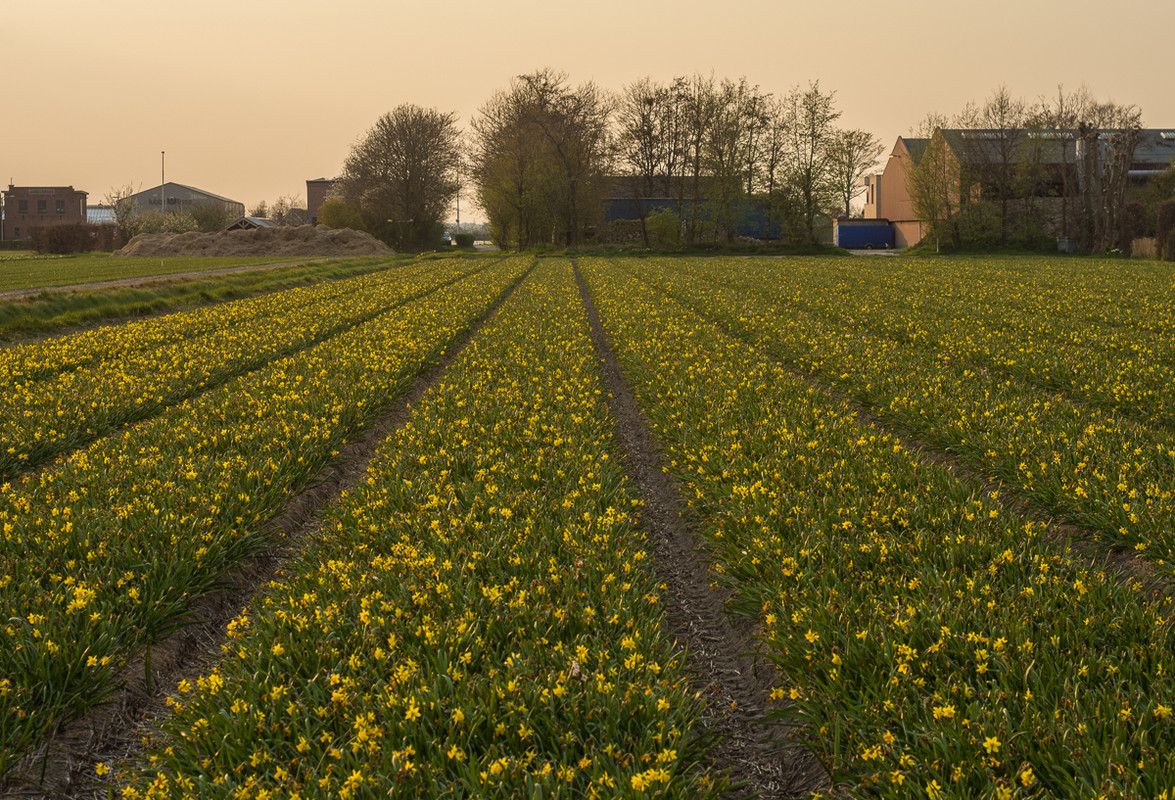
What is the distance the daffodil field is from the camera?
3.32 meters

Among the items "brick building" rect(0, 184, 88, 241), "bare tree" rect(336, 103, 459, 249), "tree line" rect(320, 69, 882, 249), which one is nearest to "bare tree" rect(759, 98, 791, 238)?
"tree line" rect(320, 69, 882, 249)

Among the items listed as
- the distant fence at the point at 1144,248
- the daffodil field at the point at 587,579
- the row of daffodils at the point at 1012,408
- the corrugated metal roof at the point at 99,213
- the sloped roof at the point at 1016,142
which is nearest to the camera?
the daffodil field at the point at 587,579

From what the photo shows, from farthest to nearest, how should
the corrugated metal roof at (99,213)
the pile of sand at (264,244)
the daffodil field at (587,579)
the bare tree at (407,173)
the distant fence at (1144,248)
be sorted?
the corrugated metal roof at (99,213), the bare tree at (407,173), the pile of sand at (264,244), the distant fence at (1144,248), the daffodil field at (587,579)

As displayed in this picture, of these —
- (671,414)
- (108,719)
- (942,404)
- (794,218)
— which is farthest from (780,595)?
(794,218)

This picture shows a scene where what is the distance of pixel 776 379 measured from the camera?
11172mm

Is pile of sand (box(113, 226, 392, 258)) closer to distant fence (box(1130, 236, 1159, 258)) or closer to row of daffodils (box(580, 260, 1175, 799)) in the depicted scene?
distant fence (box(1130, 236, 1159, 258))

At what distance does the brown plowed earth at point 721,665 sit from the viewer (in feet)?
12.0

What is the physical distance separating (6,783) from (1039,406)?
33.6 feet

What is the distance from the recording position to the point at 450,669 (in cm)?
377

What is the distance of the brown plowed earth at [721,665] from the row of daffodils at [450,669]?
0.25m

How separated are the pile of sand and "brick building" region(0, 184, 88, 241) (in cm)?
7195

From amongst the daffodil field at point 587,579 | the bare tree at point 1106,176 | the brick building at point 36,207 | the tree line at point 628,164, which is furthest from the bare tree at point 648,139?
the brick building at point 36,207

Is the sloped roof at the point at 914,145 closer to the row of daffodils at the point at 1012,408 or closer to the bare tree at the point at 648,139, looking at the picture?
the bare tree at the point at 648,139

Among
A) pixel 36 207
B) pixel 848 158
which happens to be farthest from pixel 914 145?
pixel 36 207
